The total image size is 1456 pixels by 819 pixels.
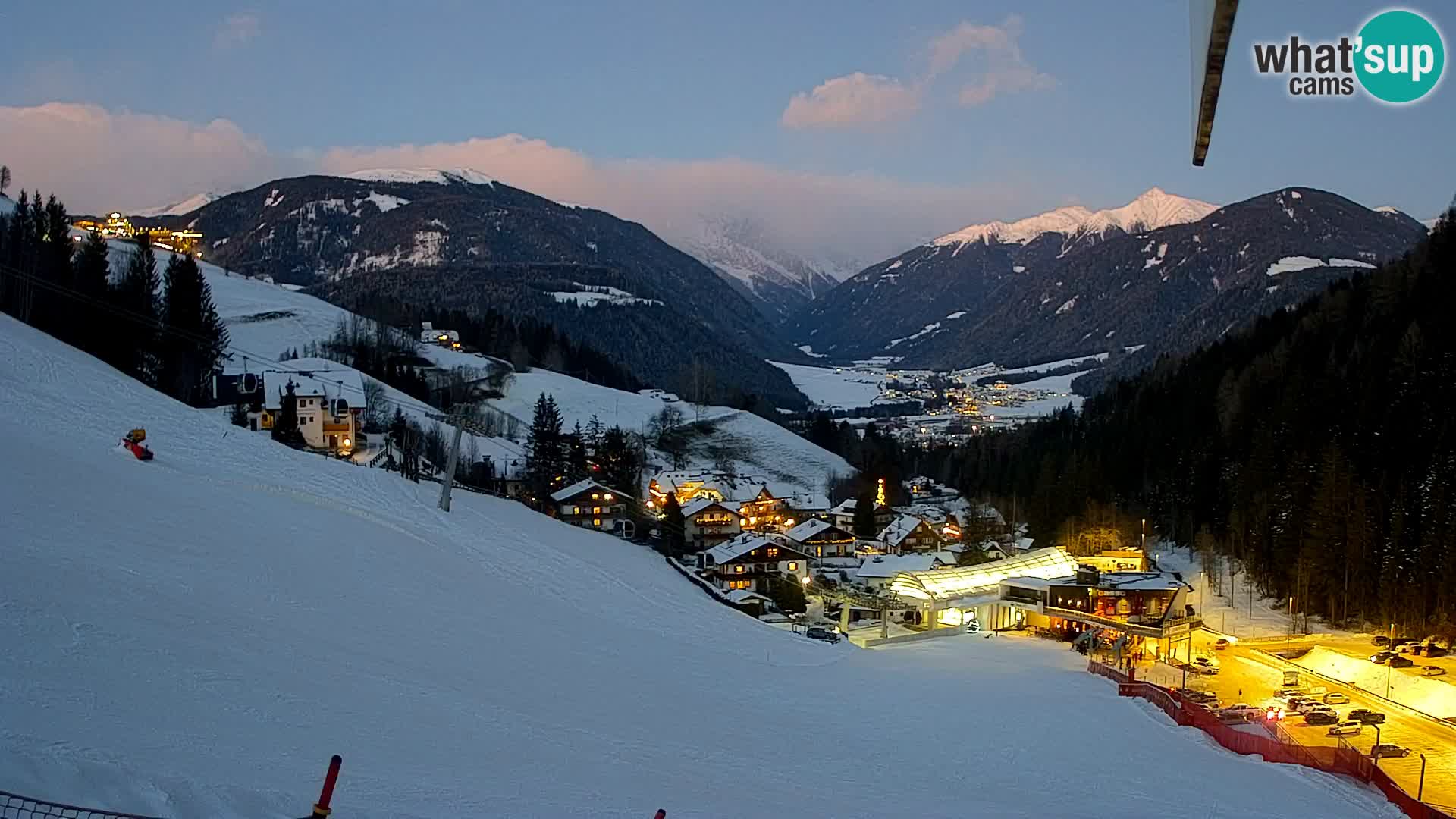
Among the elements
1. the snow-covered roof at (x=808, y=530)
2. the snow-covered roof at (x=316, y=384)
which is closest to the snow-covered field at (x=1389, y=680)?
the snow-covered roof at (x=808, y=530)

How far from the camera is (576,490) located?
180ft

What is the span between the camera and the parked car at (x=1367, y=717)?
21797 millimetres

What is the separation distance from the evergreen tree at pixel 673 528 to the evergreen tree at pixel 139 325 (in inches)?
969

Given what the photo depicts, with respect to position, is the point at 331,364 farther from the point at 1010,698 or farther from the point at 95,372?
the point at 1010,698

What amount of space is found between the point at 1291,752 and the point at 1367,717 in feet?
24.0

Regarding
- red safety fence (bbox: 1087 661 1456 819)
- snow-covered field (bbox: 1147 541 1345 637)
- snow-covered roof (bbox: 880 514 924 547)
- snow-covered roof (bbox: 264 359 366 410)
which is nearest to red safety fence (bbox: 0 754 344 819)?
red safety fence (bbox: 1087 661 1456 819)

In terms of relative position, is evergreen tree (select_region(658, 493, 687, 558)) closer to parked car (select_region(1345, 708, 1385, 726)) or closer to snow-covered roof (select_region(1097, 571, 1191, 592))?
snow-covered roof (select_region(1097, 571, 1191, 592))

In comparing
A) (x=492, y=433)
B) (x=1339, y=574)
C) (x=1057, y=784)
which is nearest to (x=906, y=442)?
(x=492, y=433)

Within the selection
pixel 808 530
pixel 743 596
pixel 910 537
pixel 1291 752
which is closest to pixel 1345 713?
pixel 1291 752

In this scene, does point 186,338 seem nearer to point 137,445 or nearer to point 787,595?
point 137,445

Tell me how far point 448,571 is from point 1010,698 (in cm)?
1112

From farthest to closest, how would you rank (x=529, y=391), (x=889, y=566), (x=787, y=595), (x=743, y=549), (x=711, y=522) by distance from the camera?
(x=529, y=391) < (x=711, y=522) < (x=743, y=549) < (x=889, y=566) < (x=787, y=595)

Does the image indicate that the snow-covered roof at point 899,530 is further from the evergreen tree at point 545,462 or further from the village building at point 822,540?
the evergreen tree at point 545,462

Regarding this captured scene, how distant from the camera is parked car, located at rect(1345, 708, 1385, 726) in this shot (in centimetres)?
2180
